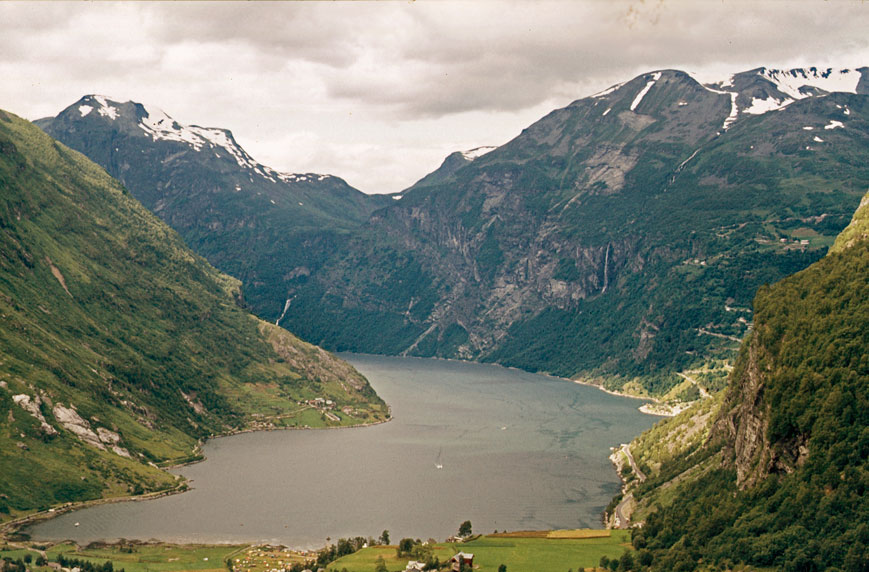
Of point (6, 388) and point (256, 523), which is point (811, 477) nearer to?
point (256, 523)

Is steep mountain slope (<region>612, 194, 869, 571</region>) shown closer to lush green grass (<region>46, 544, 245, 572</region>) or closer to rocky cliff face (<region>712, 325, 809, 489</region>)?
rocky cliff face (<region>712, 325, 809, 489</region>)

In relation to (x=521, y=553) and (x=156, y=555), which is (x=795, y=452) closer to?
(x=521, y=553)

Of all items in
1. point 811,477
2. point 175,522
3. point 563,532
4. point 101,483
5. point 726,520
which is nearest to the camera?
point 811,477

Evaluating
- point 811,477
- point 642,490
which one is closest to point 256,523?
point 642,490

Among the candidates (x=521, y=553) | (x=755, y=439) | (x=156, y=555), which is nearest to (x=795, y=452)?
(x=755, y=439)

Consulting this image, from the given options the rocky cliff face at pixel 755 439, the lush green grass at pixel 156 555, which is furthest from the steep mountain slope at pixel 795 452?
the lush green grass at pixel 156 555

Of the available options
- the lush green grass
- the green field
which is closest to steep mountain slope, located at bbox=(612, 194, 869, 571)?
the green field
